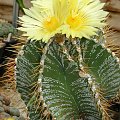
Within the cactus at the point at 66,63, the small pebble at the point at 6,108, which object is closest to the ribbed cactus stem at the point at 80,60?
the cactus at the point at 66,63

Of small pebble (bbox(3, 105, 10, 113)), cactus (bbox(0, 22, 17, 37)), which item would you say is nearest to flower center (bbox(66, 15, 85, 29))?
small pebble (bbox(3, 105, 10, 113))

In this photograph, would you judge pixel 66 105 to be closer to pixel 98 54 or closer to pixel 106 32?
pixel 98 54

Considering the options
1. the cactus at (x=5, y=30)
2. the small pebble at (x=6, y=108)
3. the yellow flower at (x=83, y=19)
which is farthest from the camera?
the cactus at (x=5, y=30)

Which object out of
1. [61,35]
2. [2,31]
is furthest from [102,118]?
[2,31]

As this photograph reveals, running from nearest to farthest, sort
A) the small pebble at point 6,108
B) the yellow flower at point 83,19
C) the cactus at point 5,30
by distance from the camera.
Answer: the yellow flower at point 83,19, the small pebble at point 6,108, the cactus at point 5,30

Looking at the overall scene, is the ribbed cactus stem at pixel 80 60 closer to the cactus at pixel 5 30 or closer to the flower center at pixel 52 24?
the flower center at pixel 52 24

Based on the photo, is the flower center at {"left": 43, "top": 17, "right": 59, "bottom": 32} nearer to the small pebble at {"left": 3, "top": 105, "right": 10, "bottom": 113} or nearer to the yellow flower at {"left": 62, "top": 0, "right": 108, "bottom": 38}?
the yellow flower at {"left": 62, "top": 0, "right": 108, "bottom": 38}
